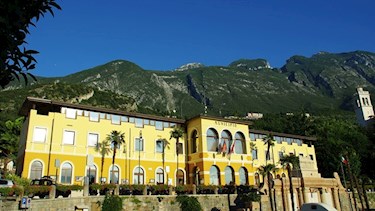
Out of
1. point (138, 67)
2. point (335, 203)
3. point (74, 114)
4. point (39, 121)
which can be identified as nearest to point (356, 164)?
point (335, 203)

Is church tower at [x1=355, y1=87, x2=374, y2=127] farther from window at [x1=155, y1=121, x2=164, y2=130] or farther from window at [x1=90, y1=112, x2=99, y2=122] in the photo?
window at [x1=90, y1=112, x2=99, y2=122]

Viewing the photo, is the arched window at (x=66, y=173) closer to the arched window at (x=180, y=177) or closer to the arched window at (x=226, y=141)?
the arched window at (x=180, y=177)

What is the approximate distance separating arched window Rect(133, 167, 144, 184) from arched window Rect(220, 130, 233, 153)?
11671 millimetres

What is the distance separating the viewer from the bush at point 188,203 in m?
33.8

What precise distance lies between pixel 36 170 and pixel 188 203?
17.4 m

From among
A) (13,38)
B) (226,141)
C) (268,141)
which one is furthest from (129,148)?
(13,38)

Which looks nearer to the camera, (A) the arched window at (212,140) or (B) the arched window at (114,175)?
(B) the arched window at (114,175)

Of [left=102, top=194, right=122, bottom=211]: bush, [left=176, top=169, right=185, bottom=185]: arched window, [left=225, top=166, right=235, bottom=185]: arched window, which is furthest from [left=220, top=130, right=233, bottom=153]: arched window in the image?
[left=102, top=194, right=122, bottom=211]: bush

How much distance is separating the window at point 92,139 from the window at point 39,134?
5276 millimetres

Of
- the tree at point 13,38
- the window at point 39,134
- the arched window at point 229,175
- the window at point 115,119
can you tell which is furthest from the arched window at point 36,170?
the tree at point 13,38

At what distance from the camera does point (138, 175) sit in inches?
1721

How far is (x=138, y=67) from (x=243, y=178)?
15861cm

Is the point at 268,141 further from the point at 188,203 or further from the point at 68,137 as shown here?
the point at 68,137

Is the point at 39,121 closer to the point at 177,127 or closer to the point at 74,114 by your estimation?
the point at 74,114
